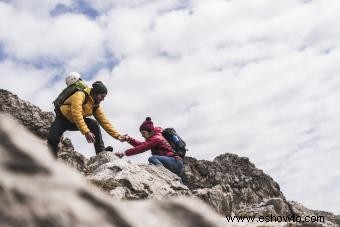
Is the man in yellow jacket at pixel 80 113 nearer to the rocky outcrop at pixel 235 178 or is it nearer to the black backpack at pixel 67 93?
the black backpack at pixel 67 93

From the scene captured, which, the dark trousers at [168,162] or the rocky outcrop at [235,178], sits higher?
the rocky outcrop at [235,178]

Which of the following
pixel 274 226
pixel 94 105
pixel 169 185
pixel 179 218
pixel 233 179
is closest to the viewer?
pixel 179 218

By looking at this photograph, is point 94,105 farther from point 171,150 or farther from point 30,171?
Answer: point 30,171

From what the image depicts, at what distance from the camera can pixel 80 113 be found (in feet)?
55.9

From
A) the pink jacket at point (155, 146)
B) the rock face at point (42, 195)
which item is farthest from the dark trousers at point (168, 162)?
the rock face at point (42, 195)

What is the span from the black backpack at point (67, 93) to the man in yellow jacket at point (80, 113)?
96 millimetres

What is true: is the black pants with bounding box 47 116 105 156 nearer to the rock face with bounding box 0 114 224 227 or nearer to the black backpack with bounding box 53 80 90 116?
the black backpack with bounding box 53 80 90 116


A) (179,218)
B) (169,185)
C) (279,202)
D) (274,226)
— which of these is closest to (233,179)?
(279,202)

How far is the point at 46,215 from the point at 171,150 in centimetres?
1640

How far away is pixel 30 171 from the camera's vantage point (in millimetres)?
3402

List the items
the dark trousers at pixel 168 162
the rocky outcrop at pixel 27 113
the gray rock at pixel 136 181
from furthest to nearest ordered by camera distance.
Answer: the rocky outcrop at pixel 27 113 → the dark trousers at pixel 168 162 → the gray rock at pixel 136 181

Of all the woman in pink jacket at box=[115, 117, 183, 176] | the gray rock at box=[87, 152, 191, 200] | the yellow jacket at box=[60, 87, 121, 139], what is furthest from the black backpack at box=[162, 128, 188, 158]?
the yellow jacket at box=[60, 87, 121, 139]

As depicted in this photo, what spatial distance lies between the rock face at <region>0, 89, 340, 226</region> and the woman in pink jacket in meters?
0.83

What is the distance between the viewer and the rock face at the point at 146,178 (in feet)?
11.2
